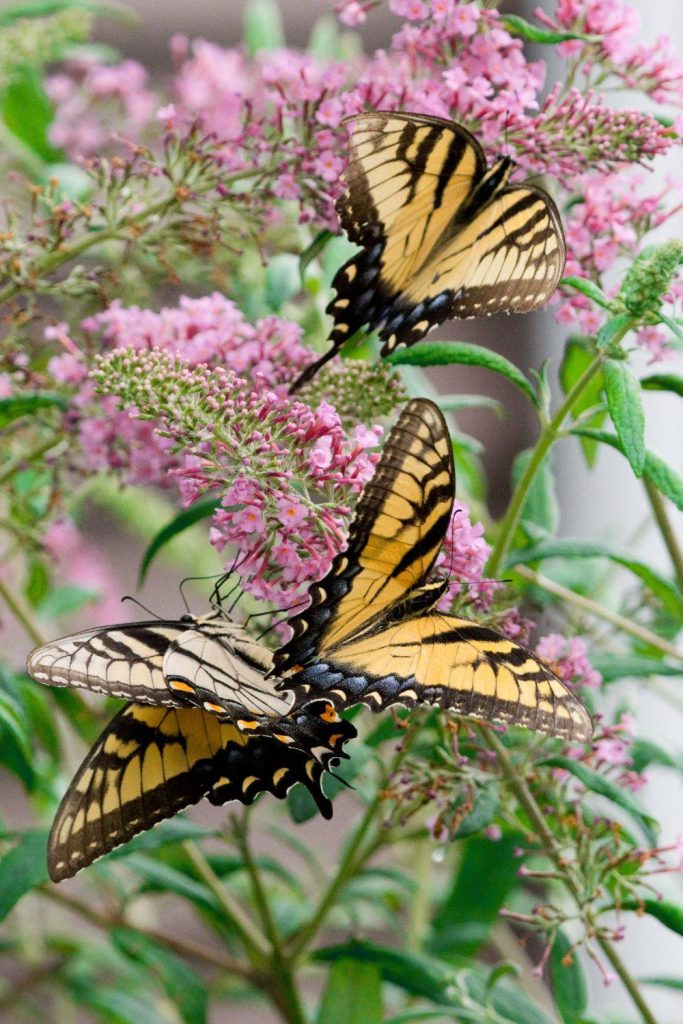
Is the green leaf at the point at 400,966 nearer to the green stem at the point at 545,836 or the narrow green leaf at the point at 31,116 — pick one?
the green stem at the point at 545,836

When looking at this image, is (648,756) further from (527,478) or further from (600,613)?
(527,478)

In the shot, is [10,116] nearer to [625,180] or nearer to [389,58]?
[389,58]

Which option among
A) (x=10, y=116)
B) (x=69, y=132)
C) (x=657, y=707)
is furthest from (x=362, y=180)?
(x=657, y=707)

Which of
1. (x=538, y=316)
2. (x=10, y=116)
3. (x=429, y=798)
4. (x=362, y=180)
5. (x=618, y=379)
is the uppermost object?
(x=538, y=316)

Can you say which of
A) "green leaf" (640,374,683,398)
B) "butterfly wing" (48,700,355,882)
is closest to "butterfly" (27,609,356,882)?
"butterfly wing" (48,700,355,882)

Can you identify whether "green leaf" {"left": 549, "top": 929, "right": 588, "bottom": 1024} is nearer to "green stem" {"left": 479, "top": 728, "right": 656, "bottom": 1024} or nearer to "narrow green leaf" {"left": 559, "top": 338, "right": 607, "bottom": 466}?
"green stem" {"left": 479, "top": 728, "right": 656, "bottom": 1024}

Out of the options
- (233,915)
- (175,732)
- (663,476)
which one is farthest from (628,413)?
(233,915)
